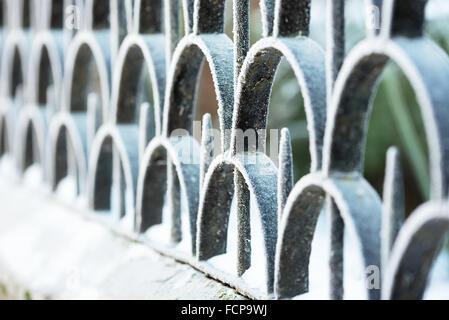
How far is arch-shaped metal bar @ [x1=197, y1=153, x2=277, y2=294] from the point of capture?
78 centimetres

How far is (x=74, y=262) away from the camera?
1174 millimetres

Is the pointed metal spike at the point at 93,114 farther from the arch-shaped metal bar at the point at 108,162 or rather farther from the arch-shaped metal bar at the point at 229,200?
the arch-shaped metal bar at the point at 229,200

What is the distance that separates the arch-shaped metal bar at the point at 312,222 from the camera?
0.62m

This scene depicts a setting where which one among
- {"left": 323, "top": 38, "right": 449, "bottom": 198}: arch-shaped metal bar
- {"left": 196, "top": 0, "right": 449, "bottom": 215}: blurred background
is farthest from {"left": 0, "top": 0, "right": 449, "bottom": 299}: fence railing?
{"left": 196, "top": 0, "right": 449, "bottom": 215}: blurred background

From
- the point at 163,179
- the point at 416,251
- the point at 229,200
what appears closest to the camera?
the point at 416,251

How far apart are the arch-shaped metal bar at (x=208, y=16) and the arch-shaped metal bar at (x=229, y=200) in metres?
0.17

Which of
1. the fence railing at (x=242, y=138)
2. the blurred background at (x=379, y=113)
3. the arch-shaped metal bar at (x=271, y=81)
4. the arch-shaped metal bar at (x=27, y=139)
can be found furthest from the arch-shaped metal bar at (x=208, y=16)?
the blurred background at (x=379, y=113)

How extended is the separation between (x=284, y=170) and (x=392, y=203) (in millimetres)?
173

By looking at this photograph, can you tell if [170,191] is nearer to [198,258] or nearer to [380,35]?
[198,258]

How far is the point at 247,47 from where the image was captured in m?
0.80

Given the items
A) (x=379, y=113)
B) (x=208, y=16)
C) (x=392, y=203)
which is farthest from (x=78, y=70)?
(x=379, y=113)

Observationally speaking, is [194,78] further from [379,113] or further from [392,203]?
[379,113]
